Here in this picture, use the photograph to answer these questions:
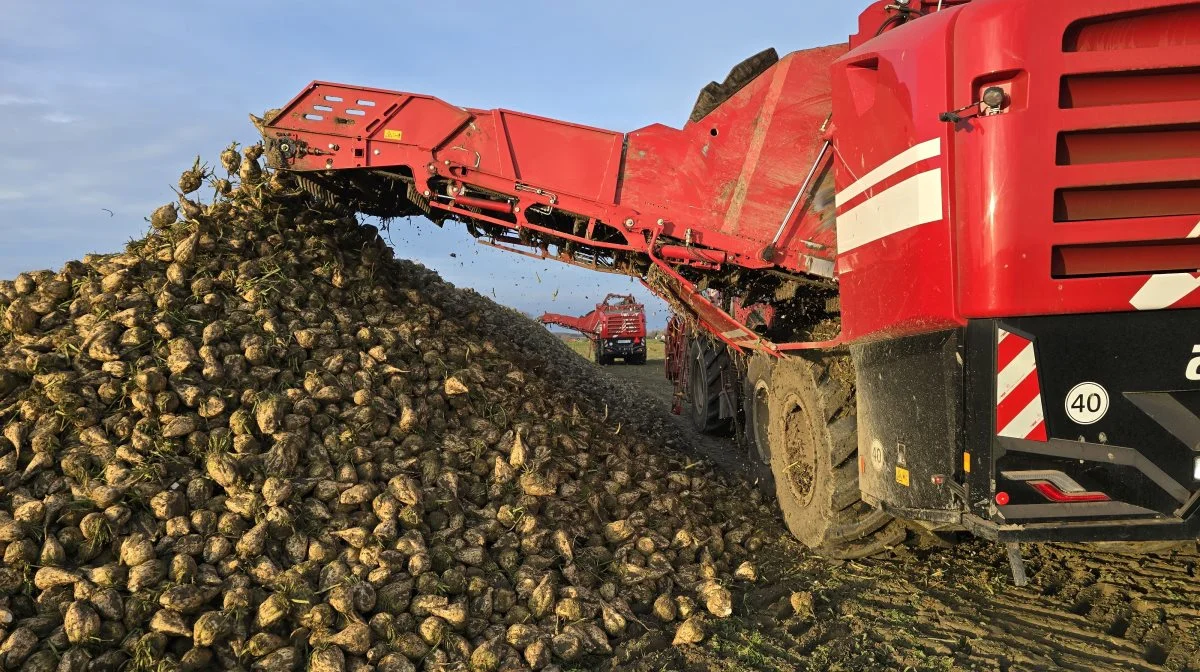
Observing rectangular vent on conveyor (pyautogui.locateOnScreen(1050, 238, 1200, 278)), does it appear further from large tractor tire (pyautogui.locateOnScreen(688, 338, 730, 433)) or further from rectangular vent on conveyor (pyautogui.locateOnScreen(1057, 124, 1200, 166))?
large tractor tire (pyautogui.locateOnScreen(688, 338, 730, 433))

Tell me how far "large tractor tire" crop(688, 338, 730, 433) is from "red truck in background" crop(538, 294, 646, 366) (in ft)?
32.6

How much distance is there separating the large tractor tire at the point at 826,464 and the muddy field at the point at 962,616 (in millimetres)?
229

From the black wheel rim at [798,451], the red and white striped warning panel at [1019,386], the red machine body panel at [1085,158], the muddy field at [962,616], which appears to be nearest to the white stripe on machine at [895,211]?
the red machine body panel at [1085,158]

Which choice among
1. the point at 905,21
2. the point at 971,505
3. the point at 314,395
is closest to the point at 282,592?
the point at 314,395

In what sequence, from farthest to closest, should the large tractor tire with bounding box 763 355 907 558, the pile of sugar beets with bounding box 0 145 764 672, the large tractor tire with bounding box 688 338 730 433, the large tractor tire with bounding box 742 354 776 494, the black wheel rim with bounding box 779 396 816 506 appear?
the large tractor tire with bounding box 688 338 730 433, the large tractor tire with bounding box 742 354 776 494, the black wheel rim with bounding box 779 396 816 506, the large tractor tire with bounding box 763 355 907 558, the pile of sugar beets with bounding box 0 145 764 672

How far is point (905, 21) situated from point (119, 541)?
457 cm

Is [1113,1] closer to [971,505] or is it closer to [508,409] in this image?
[971,505]

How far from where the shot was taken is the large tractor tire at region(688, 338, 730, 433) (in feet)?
26.7

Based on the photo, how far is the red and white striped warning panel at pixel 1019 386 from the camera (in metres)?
2.85

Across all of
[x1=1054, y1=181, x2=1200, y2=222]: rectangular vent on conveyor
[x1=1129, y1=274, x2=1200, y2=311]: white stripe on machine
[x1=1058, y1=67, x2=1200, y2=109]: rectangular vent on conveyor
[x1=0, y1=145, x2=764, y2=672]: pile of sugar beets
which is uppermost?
[x1=1058, y1=67, x2=1200, y2=109]: rectangular vent on conveyor

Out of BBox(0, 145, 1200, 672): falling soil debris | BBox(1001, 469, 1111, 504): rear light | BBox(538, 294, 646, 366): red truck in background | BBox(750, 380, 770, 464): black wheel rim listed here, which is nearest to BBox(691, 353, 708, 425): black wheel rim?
BBox(750, 380, 770, 464): black wheel rim

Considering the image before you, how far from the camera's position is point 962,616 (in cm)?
369

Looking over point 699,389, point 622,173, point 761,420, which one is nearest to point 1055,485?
point 761,420

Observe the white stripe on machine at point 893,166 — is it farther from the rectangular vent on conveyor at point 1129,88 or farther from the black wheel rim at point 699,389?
the black wheel rim at point 699,389
